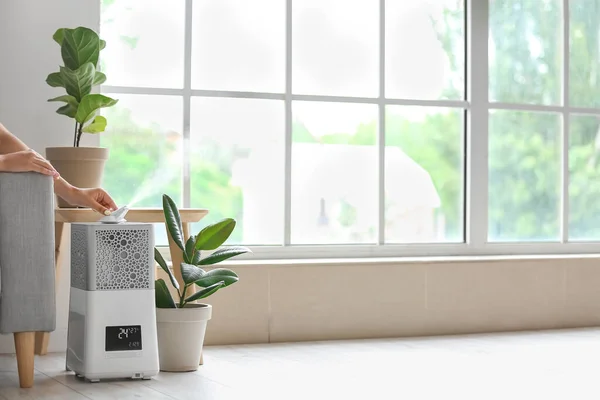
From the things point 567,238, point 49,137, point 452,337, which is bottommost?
point 452,337

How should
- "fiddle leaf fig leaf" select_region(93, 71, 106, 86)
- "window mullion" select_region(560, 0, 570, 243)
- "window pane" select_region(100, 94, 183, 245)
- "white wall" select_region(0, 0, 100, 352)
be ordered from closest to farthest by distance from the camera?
"fiddle leaf fig leaf" select_region(93, 71, 106, 86) → "white wall" select_region(0, 0, 100, 352) → "window pane" select_region(100, 94, 183, 245) → "window mullion" select_region(560, 0, 570, 243)

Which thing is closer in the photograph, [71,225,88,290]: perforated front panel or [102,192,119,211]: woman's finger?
[71,225,88,290]: perforated front panel

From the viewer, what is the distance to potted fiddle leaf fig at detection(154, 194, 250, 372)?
3494 mm

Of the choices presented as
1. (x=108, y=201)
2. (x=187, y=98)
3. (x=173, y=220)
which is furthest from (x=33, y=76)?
(x=173, y=220)

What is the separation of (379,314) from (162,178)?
48.6 inches

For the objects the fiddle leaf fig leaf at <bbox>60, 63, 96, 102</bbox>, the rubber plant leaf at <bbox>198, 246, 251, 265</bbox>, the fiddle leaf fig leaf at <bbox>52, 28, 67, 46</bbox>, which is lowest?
the rubber plant leaf at <bbox>198, 246, 251, 265</bbox>

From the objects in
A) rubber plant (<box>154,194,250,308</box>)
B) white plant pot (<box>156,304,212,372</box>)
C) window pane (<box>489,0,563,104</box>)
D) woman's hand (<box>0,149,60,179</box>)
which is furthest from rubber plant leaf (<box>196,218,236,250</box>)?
window pane (<box>489,0,563,104</box>)

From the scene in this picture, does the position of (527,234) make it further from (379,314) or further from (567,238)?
(379,314)

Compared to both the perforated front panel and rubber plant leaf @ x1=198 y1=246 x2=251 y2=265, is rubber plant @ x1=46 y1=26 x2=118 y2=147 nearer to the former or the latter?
the perforated front panel

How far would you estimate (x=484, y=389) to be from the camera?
314cm

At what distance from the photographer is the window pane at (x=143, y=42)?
14.3 ft

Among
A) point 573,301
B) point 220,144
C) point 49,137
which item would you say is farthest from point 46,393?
point 573,301

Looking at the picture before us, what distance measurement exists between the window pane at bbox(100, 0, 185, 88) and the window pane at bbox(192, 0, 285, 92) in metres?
0.10

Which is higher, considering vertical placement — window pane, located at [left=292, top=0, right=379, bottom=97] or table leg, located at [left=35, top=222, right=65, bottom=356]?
window pane, located at [left=292, top=0, right=379, bottom=97]
